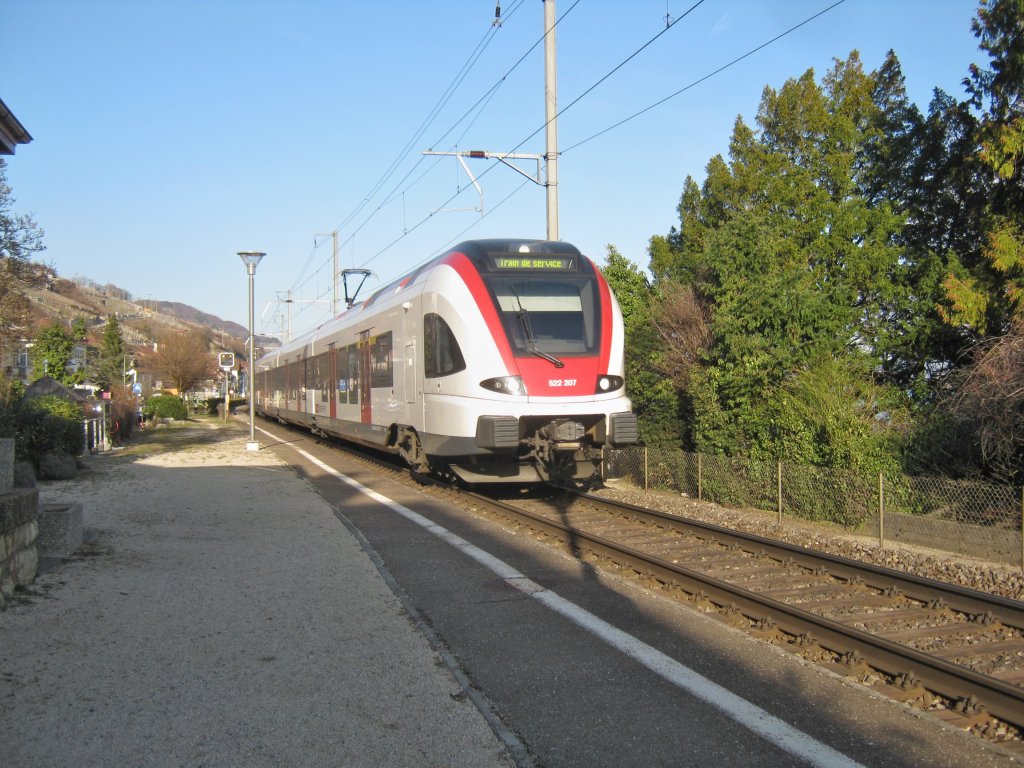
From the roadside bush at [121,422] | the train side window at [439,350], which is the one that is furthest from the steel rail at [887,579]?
the roadside bush at [121,422]

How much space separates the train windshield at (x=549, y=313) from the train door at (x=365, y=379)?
215 inches

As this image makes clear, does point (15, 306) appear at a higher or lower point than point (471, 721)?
higher

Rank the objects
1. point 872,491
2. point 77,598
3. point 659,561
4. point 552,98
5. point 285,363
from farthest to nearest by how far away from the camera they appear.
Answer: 1. point 285,363
2. point 552,98
3. point 872,491
4. point 659,561
5. point 77,598

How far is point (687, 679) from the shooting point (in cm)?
515

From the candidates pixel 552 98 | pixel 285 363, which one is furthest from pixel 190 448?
pixel 552 98

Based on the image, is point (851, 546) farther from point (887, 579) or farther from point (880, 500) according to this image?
point (887, 579)

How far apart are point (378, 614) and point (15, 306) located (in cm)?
2365

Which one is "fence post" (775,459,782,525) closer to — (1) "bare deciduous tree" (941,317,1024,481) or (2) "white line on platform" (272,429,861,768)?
(1) "bare deciduous tree" (941,317,1024,481)

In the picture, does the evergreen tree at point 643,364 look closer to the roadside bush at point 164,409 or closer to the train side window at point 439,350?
the train side window at point 439,350

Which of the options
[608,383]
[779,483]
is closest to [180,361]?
[608,383]

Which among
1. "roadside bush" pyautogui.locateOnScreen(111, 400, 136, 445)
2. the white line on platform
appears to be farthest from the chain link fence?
"roadside bush" pyautogui.locateOnScreen(111, 400, 136, 445)

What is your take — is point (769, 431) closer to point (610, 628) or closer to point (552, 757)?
point (610, 628)

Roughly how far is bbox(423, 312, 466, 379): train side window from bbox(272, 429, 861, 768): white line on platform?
128 inches

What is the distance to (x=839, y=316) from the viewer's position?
14.0 m
